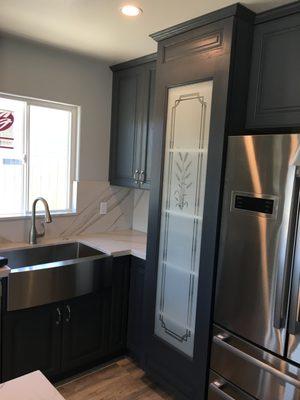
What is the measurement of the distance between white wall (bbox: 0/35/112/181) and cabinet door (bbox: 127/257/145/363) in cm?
98

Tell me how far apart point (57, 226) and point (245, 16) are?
6.95 ft

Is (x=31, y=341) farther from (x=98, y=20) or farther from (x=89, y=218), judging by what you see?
(x=98, y=20)

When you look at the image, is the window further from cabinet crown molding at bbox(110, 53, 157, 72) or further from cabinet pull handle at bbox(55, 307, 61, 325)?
cabinet pull handle at bbox(55, 307, 61, 325)

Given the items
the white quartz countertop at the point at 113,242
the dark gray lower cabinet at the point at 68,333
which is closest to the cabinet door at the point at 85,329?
the dark gray lower cabinet at the point at 68,333

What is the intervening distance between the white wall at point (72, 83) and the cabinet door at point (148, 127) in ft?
1.65

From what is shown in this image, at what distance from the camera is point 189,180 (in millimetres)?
2143

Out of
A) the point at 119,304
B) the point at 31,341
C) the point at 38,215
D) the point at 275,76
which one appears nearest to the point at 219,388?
the point at 119,304

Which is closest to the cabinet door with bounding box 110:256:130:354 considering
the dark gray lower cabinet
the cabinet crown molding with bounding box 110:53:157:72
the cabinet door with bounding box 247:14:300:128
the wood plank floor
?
the dark gray lower cabinet

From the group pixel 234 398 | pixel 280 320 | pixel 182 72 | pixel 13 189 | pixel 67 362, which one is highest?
pixel 182 72

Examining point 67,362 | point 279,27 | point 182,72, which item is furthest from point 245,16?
point 67,362

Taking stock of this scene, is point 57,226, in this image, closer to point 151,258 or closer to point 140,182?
point 140,182

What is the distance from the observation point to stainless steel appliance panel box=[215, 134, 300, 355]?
1612 millimetres

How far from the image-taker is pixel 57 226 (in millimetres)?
2982

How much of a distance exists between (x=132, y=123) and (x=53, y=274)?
142cm
